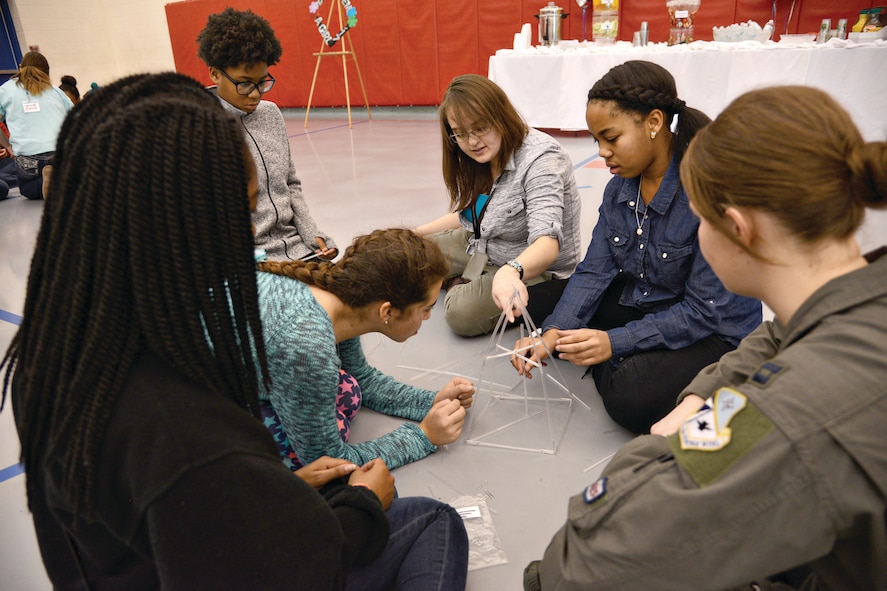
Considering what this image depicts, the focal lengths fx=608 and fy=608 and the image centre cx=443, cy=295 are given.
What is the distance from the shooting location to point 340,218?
12.2 ft

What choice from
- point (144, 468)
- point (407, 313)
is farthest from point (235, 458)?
point (407, 313)

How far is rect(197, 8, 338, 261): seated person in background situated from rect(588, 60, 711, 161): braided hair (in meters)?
1.11

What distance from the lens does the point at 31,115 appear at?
4.56 m

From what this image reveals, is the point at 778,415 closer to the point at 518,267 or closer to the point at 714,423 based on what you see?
the point at 714,423

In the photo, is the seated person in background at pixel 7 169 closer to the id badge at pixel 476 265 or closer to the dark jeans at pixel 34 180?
the dark jeans at pixel 34 180

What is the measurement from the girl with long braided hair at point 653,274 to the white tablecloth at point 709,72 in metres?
2.45

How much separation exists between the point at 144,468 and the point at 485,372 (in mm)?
1503

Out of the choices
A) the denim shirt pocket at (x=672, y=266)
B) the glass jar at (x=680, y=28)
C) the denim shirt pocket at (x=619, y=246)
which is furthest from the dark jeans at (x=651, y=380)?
the glass jar at (x=680, y=28)

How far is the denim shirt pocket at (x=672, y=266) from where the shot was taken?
5.46 ft

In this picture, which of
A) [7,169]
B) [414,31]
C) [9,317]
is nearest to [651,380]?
[9,317]

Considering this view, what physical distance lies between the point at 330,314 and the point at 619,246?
944 mm

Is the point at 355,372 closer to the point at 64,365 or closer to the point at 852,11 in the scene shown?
the point at 64,365

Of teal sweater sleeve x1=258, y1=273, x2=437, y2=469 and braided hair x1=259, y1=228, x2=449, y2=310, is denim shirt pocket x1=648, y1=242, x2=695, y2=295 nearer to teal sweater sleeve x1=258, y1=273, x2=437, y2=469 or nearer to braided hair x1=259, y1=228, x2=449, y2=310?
braided hair x1=259, y1=228, x2=449, y2=310

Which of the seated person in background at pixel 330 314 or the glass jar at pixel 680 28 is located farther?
the glass jar at pixel 680 28
